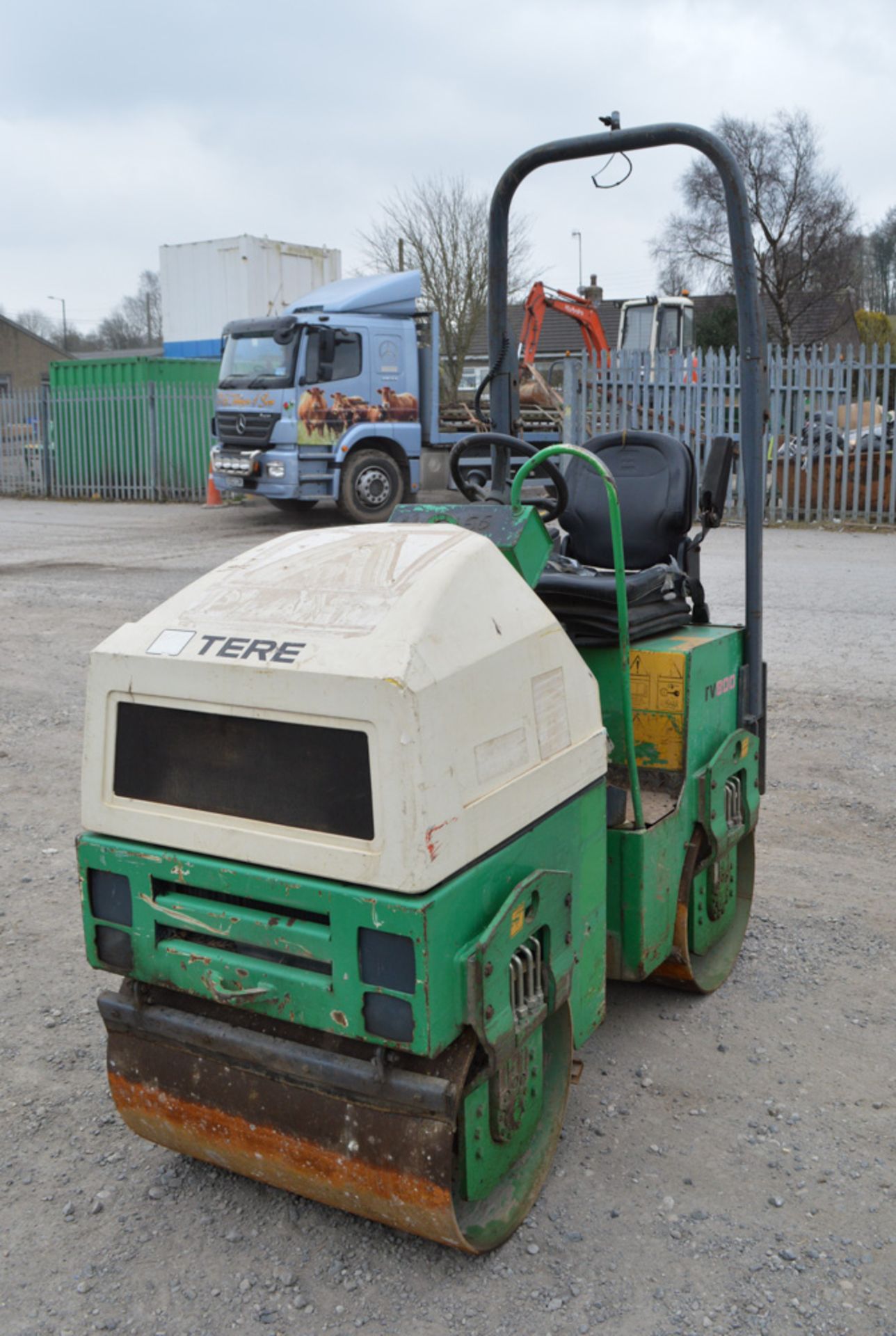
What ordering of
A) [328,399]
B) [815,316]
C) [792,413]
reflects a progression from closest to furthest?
[328,399]
[792,413]
[815,316]

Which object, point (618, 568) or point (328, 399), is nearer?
point (618, 568)

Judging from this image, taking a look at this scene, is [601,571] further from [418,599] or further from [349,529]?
[418,599]

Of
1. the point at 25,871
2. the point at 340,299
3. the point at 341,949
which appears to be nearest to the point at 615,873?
the point at 341,949

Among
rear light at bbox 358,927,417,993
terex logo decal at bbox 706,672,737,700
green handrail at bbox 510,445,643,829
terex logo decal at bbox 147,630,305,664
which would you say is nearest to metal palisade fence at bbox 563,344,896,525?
terex logo decal at bbox 706,672,737,700

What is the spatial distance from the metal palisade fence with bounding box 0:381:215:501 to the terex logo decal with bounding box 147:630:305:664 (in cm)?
1823

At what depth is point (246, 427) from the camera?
1557 cm

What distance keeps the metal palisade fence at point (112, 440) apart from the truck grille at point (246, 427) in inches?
164

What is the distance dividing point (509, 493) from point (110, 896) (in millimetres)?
1618

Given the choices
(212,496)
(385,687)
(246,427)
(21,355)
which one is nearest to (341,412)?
(246,427)

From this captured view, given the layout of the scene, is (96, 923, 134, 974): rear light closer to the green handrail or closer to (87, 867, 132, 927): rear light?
(87, 867, 132, 927): rear light

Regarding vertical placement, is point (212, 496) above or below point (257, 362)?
below

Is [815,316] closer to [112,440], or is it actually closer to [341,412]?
[112,440]

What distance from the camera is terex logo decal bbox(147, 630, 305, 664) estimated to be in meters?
2.32

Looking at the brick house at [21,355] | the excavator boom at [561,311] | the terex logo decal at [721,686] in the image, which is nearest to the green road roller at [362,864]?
the terex logo decal at [721,686]
